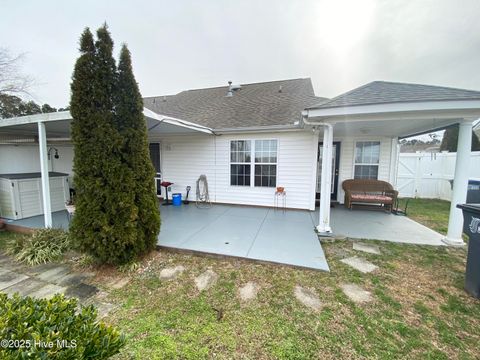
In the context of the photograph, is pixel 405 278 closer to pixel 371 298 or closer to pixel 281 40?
pixel 371 298

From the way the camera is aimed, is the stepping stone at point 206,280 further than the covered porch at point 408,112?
No

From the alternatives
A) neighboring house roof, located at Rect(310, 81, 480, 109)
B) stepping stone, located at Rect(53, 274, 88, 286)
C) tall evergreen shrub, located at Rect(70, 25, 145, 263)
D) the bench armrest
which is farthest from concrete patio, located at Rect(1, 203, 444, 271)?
neighboring house roof, located at Rect(310, 81, 480, 109)

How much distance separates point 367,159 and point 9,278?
9.22 metres

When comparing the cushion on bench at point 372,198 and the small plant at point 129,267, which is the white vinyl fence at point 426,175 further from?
the small plant at point 129,267

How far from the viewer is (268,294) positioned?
2678 mm

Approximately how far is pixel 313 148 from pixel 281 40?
4.92 m

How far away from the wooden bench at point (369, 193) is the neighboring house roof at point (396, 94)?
328 cm

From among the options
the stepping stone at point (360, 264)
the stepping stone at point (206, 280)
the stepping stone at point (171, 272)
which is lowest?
the stepping stone at point (171, 272)

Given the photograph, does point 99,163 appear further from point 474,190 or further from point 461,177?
point 474,190

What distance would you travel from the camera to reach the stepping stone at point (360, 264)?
10.8ft

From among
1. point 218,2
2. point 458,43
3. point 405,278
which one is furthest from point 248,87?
point 405,278

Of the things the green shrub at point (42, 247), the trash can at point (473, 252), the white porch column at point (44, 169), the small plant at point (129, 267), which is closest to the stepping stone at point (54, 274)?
the green shrub at point (42, 247)

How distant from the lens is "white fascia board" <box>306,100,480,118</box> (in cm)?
362

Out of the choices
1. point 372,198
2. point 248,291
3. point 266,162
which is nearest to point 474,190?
point 372,198
